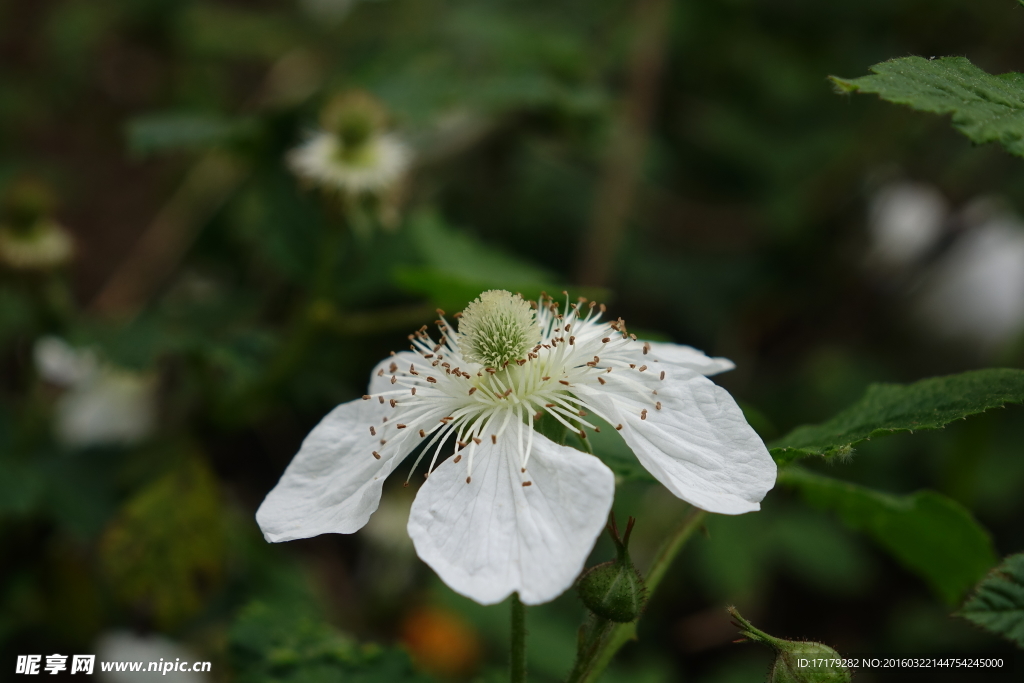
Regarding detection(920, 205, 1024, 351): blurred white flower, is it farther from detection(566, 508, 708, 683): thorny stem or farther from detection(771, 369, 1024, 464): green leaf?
detection(566, 508, 708, 683): thorny stem

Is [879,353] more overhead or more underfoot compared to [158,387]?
more overhead

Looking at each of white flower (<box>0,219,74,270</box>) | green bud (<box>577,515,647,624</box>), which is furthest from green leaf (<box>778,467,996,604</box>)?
white flower (<box>0,219,74,270</box>)

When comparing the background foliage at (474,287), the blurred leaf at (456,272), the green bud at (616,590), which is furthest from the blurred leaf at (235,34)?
the green bud at (616,590)

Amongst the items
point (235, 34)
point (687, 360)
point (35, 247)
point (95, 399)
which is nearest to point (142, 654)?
point (95, 399)

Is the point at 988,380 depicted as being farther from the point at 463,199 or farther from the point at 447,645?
the point at 463,199

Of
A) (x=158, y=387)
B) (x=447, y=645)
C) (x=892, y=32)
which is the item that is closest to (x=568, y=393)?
(x=447, y=645)

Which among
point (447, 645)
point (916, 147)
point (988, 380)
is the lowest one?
point (447, 645)
